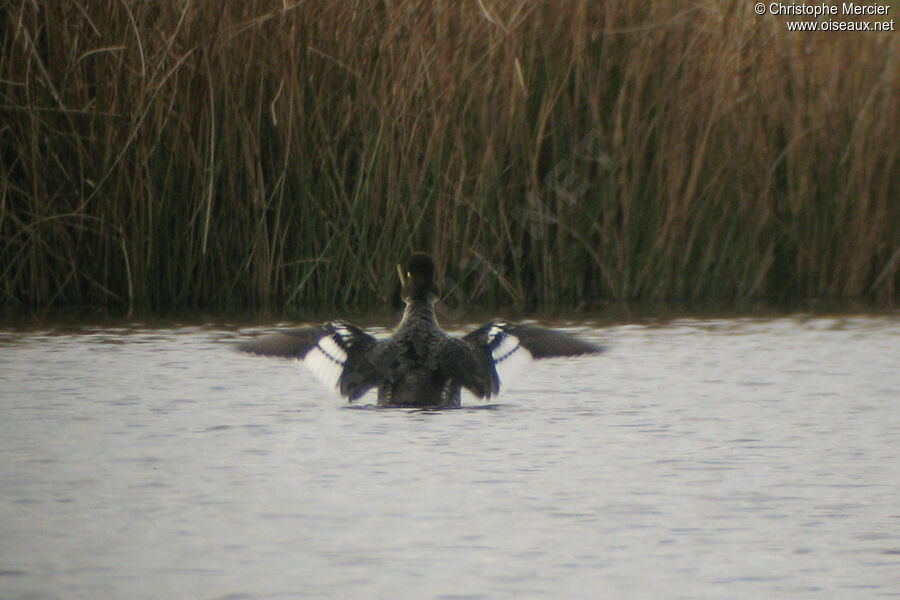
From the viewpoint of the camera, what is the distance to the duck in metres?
5.32

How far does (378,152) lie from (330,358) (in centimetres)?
281

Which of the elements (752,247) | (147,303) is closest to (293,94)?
(147,303)

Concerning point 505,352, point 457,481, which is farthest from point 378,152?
point 457,481

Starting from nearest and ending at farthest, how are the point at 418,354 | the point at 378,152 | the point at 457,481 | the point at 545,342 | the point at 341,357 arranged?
the point at 457,481, the point at 418,354, the point at 341,357, the point at 545,342, the point at 378,152

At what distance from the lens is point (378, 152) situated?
8125 millimetres

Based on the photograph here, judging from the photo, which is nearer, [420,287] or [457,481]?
[457,481]

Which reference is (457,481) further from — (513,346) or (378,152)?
(378,152)

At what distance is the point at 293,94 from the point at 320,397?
2651 millimetres

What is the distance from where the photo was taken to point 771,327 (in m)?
7.50

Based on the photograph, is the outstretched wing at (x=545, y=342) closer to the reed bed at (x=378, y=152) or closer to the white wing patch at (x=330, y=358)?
the white wing patch at (x=330, y=358)

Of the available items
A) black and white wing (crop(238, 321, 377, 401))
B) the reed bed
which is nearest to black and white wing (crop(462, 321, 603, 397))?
black and white wing (crop(238, 321, 377, 401))

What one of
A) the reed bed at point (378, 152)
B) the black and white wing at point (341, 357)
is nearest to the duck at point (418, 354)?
the black and white wing at point (341, 357)

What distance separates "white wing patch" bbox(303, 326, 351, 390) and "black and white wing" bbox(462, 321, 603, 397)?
41 cm

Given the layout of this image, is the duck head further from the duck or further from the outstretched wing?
the outstretched wing
